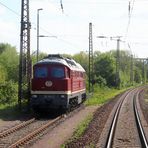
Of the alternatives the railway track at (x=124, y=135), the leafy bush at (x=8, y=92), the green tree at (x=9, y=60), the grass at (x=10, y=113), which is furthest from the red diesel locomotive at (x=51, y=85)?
the green tree at (x=9, y=60)

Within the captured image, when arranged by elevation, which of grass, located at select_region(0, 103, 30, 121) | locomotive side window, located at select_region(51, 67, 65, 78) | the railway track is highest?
locomotive side window, located at select_region(51, 67, 65, 78)

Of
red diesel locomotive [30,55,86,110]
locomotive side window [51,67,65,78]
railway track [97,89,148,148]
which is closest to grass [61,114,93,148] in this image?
railway track [97,89,148,148]

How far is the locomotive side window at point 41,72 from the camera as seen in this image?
29141 mm

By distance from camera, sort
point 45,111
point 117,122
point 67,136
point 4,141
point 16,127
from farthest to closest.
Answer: point 45,111 → point 117,122 → point 16,127 → point 67,136 → point 4,141

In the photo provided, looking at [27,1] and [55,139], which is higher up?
[27,1]

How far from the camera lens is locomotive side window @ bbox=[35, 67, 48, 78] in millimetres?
29141

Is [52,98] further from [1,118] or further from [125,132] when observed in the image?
[125,132]

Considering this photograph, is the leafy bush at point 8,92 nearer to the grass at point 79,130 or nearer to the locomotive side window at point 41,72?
the locomotive side window at point 41,72

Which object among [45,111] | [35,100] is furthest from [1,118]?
[45,111]

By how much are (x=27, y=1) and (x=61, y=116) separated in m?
7.56

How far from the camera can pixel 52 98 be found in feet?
93.8

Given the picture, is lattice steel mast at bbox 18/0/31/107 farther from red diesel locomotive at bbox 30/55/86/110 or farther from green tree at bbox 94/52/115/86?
green tree at bbox 94/52/115/86

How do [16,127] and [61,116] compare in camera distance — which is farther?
[61,116]

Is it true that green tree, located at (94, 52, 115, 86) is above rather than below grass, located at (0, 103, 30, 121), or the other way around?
above
